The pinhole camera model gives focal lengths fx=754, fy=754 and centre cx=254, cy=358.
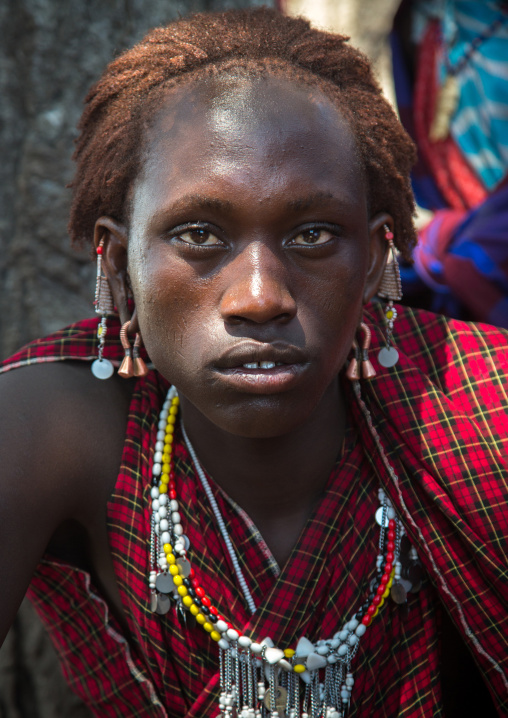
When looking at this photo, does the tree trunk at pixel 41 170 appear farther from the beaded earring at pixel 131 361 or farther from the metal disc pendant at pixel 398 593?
the metal disc pendant at pixel 398 593

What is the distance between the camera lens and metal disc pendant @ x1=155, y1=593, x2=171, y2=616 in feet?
5.02

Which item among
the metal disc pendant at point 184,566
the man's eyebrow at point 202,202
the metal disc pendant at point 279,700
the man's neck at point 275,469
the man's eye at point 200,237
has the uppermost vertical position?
the man's eyebrow at point 202,202

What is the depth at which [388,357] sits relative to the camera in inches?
65.2

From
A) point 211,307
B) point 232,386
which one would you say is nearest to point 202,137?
point 211,307

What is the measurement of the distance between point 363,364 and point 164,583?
0.61m

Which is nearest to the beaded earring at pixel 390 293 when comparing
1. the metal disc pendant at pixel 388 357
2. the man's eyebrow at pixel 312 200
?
the metal disc pendant at pixel 388 357

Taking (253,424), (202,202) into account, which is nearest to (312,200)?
(202,202)

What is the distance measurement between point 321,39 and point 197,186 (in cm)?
43

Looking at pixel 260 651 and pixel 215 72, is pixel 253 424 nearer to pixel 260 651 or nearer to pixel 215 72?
pixel 260 651

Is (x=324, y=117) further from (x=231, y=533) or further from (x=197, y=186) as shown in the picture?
(x=231, y=533)

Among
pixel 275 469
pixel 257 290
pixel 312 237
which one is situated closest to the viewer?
pixel 257 290

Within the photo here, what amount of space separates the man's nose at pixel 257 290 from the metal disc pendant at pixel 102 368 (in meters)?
0.45

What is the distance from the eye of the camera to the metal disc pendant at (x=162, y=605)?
5.02 ft

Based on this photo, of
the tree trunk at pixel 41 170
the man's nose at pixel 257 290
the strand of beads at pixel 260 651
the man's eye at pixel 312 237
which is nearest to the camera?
the man's nose at pixel 257 290
